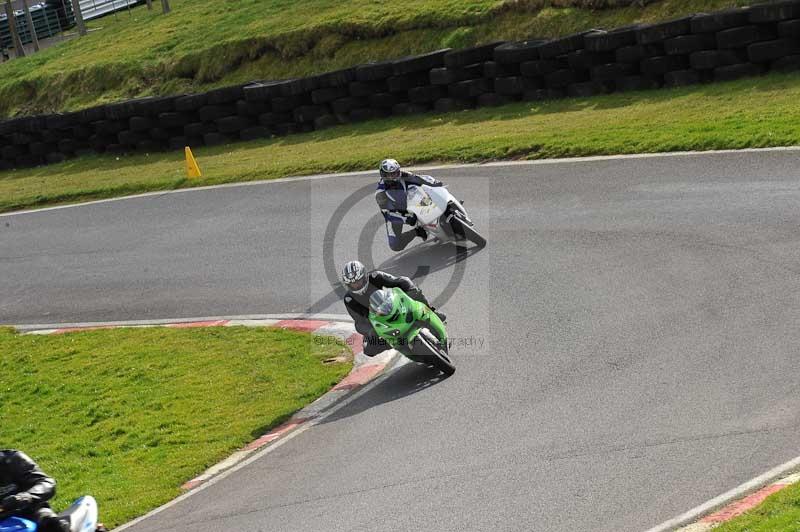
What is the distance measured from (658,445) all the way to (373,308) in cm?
374

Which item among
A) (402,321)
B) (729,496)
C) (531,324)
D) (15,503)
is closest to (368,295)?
(402,321)

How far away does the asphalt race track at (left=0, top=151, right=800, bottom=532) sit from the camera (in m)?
8.12

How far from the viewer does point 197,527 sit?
8727mm

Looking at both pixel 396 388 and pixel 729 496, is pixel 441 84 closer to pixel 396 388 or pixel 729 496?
pixel 396 388

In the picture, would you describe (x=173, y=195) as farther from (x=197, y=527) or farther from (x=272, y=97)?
(x=197, y=527)

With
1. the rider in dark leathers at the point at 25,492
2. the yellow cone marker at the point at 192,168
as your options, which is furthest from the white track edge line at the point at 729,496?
the yellow cone marker at the point at 192,168

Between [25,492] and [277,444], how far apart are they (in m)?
3.20

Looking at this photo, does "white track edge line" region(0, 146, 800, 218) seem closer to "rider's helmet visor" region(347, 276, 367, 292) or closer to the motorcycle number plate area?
"rider's helmet visor" region(347, 276, 367, 292)

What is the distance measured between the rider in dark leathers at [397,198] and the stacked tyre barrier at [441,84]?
20.5 feet

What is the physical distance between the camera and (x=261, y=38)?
27.6 metres

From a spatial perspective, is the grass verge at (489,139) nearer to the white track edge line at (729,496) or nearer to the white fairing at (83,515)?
the white track edge line at (729,496)

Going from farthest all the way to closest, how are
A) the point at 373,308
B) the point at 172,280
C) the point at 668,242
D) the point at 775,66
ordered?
the point at 775,66 → the point at 172,280 → the point at 668,242 → the point at 373,308

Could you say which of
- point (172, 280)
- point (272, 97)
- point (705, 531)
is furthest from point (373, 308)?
point (272, 97)

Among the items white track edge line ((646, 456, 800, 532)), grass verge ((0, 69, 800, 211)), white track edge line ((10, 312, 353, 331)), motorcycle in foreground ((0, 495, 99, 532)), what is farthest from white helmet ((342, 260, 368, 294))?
grass verge ((0, 69, 800, 211))
